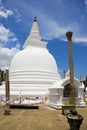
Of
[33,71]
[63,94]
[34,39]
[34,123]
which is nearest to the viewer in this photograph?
[34,123]

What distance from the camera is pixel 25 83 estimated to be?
38156 millimetres

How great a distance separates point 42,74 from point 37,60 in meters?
2.91

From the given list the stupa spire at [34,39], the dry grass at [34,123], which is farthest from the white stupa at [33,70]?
the dry grass at [34,123]

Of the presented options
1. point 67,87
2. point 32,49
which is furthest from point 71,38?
point 32,49

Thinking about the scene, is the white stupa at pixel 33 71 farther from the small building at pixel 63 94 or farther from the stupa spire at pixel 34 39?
the small building at pixel 63 94

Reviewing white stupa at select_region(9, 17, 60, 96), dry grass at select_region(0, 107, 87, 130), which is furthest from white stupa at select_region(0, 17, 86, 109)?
dry grass at select_region(0, 107, 87, 130)

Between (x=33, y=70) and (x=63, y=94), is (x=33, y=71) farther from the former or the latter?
(x=63, y=94)

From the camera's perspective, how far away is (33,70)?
3966 centimetres

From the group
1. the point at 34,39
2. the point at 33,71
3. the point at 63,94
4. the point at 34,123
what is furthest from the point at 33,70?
the point at 34,123

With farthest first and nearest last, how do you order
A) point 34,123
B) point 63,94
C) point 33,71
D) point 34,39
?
point 34,39 < point 33,71 < point 63,94 < point 34,123

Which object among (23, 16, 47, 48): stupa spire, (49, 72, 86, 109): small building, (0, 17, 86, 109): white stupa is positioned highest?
(23, 16, 47, 48): stupa spire

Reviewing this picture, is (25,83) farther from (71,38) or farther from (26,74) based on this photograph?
(71,38)

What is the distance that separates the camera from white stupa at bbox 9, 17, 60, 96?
36.5m

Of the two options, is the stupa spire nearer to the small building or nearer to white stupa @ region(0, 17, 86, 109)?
white stupa @ region(0, 17, 86, 109)
